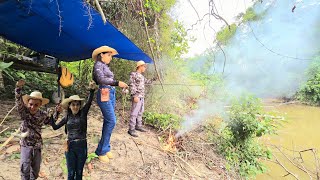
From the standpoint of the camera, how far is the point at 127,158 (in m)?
3.73

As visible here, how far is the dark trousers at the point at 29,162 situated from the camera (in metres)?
2.46

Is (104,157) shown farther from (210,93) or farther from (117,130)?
(210,93)

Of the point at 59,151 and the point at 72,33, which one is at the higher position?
the point at 72,33

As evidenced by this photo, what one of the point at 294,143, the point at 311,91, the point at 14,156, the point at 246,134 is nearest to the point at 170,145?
the point at 246,134

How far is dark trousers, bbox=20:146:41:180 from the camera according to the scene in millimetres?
2463

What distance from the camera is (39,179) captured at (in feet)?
9.36

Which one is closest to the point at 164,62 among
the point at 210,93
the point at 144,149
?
the point at 210,93

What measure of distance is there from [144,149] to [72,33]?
205 cm

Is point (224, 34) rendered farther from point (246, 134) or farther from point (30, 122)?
point (246, 134)

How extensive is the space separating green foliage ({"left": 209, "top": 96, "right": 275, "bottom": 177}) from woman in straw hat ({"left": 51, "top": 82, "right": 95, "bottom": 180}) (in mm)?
3229

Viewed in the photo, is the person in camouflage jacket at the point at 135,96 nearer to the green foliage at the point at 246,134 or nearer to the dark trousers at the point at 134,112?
the dark trousers at the point at 134,112

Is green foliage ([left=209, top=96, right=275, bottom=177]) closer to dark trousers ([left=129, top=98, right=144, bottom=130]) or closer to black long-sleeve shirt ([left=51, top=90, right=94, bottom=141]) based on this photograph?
dark trousers ([left=129, top=98, right=144, bottom=130])

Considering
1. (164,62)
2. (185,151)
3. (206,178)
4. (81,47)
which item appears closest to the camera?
(206,178)

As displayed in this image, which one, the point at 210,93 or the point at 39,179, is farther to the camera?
the point at 210,93
